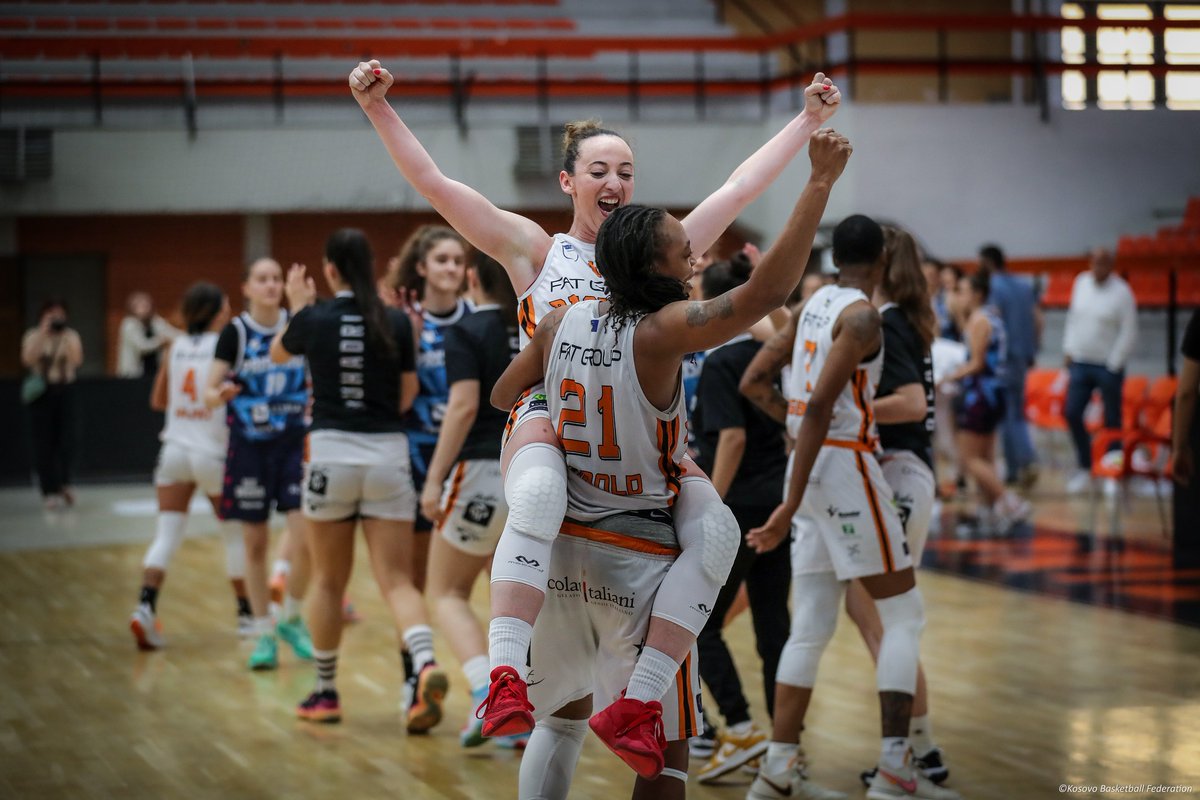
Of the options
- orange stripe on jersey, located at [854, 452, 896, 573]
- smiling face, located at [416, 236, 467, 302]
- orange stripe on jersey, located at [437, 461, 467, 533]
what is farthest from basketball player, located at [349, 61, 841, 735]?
smiling face, located at [416, 236, 467, 302]

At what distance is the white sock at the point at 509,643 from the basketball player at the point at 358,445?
239 cm

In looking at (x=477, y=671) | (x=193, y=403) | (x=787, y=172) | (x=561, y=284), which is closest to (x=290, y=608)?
(x=193, y=403)

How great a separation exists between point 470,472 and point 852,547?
57.5 inches

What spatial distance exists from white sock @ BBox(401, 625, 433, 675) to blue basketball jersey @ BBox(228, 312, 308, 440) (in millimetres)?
1762

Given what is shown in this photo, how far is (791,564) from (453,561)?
121cm

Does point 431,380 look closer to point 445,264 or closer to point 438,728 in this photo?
point 445,264

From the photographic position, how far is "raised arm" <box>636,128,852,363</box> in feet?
9.45

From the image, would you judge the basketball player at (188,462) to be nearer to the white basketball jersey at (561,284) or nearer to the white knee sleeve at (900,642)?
the white knee sleeve at (900,642)

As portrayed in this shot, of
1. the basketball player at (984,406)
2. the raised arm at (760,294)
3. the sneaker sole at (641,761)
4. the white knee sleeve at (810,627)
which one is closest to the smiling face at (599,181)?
→ the raised arm at (760,294)

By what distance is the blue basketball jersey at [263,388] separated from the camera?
6.63 m

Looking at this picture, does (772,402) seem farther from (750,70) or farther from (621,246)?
(750,70)

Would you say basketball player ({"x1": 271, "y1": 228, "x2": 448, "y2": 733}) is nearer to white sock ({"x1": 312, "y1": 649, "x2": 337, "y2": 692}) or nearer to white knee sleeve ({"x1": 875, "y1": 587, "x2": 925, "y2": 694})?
white sock ({"x1": 312, "y1": 649, "x2": 337, "y2": 692})

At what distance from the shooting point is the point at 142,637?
7090mm

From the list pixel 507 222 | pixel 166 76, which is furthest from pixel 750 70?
pixel 507 222
